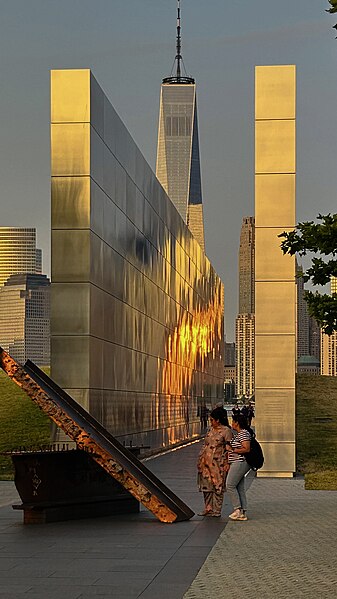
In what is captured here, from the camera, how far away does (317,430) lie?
39312mm

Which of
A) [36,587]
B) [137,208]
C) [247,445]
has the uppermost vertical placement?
[137,208]

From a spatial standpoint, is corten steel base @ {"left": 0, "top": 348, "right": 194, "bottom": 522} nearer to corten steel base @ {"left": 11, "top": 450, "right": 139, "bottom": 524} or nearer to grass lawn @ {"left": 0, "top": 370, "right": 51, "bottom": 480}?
corten steel base @ {"left": 11, "top": 450, "right": 139, "bottom": 524}

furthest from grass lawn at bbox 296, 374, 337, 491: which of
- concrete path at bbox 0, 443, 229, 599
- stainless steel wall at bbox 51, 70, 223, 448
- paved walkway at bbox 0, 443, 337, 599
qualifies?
concrete path at bbox 0, 443, 229, 599

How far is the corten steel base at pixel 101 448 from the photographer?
15.4 meters

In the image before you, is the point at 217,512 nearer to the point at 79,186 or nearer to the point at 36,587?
the point at 36,587

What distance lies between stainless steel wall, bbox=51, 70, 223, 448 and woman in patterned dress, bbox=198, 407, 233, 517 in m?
→ 7.75

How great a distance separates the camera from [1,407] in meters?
40.8

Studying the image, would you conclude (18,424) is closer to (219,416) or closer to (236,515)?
(219,416)

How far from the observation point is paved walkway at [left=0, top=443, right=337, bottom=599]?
10.3m

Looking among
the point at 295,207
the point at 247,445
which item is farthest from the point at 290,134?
the point at 247,445

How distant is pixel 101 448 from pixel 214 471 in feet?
6.48

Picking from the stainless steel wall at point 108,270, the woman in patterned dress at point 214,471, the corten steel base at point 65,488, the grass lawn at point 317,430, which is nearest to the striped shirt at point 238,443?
the woman in patterned dress at point 214,471

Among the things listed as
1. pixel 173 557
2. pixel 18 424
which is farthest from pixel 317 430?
pixel 173 557

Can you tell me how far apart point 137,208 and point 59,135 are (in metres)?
6.18
